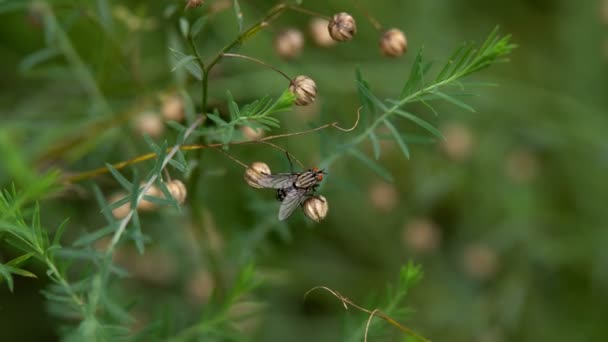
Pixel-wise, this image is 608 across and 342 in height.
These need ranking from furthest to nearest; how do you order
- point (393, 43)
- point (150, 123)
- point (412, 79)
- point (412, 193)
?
point (412, 193) → point (150, 123) → point (393, 43) → point (412, 79)

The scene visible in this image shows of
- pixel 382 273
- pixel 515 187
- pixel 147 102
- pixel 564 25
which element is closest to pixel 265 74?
pixel 147 102

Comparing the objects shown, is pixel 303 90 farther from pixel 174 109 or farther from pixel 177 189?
pixel 174 109

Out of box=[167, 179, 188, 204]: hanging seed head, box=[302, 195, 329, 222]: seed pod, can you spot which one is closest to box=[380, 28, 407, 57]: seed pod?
box=[302, 195, 329, 222]: seed pod

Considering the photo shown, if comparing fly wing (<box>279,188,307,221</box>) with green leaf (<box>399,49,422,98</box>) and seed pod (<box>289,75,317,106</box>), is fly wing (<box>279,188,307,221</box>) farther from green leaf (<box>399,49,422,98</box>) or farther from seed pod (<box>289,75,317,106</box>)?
green leaf (<box>399,49,422,98</box>)

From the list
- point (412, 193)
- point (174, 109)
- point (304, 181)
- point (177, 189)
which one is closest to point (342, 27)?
point (304, 181)

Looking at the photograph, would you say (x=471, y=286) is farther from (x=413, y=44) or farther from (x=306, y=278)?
(x=413, y=44)

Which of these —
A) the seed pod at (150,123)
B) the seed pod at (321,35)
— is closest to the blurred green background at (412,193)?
the seed pod at (150,123)
